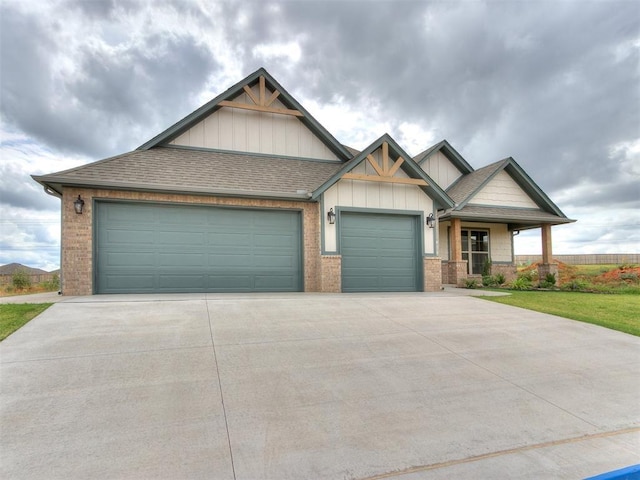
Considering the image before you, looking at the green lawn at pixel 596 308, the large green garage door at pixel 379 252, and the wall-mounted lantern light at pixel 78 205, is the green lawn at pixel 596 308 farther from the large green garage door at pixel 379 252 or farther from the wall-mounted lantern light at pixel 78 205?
the wall-mounted lantern light at pixel 78 205

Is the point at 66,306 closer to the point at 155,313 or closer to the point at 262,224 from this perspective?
the point at 155,313

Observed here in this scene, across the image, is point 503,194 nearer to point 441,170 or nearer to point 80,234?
point 441,170

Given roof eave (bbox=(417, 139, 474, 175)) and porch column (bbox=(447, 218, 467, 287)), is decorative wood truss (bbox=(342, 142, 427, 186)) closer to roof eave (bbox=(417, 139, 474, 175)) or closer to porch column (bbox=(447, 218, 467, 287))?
porch column (bbox=(447, 218, 467, 287))

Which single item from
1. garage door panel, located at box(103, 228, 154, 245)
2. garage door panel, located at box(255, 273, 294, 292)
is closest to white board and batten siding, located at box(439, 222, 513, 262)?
garage door panel, located at box(255, 273, 294, 292)

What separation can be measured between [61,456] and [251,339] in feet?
9.26

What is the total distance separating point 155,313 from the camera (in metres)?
6.52

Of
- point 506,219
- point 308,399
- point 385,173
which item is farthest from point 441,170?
point 308,399

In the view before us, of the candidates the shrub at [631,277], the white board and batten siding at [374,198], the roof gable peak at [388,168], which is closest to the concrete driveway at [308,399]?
the white board and batten siding at [374,198]

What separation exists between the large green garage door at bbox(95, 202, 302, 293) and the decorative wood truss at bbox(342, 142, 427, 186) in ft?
7.52

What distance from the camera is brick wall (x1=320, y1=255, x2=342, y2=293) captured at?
Answer: 10.4 meters

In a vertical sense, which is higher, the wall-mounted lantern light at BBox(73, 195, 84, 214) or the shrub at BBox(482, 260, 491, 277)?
the wall-mounted lantern light at BBox(73, 195, 84, 214)

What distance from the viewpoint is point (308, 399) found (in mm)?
3631

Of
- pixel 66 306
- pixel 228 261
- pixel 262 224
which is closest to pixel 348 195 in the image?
pixel 262 224

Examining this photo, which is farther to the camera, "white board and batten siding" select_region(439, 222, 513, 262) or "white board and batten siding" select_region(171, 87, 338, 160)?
"white board and batten siding" select_region(439, 222, 513, 262)
